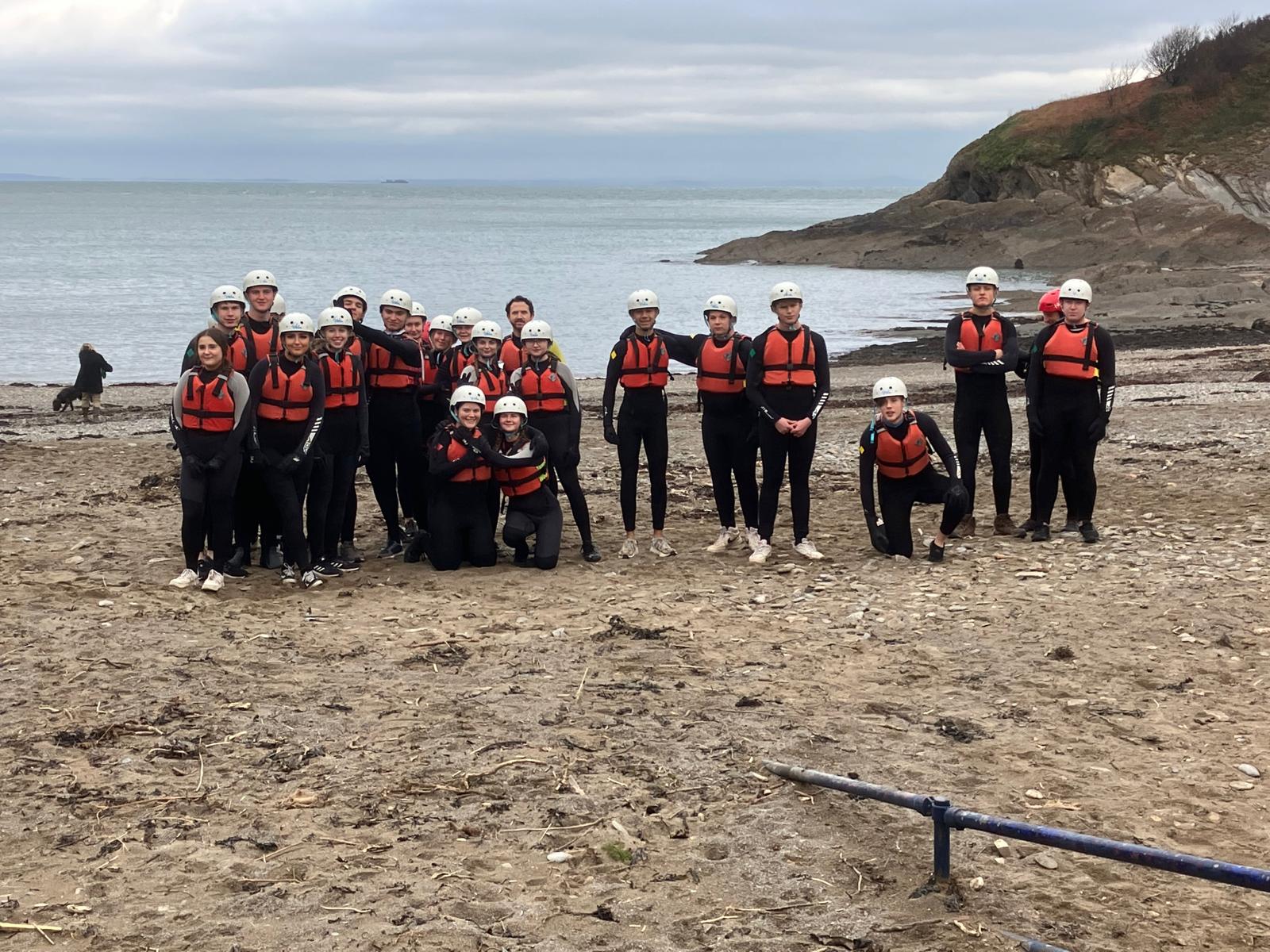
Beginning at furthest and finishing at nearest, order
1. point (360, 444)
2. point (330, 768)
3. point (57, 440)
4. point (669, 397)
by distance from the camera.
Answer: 1. point (669, 397)
2. point (57, 440)
3. point (360, 444)
4. point (330, 768)

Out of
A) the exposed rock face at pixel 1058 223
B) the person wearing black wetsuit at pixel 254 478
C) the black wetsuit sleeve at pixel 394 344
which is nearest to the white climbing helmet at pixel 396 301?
the black wetsuit sleeve at pixel 394 344

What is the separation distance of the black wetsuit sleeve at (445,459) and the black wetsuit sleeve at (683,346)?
1811 millimetres

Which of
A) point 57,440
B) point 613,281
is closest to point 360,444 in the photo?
point 57,440

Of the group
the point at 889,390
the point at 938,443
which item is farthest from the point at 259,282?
the point at 938,443

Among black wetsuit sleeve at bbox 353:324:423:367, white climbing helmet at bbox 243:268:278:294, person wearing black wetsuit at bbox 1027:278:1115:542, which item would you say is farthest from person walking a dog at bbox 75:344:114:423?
person wearing black wetsuit at bbox 1027:278:1115:542

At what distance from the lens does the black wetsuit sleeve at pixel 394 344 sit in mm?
10875

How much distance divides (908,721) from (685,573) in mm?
3468

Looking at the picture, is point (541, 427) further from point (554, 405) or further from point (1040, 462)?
point (1040, 462)

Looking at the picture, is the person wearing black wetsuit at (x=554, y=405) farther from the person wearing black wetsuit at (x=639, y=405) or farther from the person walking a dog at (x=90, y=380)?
the person walking a dog at (x=90, y=380)

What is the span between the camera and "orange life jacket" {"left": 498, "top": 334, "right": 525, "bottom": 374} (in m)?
11.4

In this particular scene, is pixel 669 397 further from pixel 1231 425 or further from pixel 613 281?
pixel 613 281

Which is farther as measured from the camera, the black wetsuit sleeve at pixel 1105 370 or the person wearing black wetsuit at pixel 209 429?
the black wetsuit sleeve at pixel 1105 370

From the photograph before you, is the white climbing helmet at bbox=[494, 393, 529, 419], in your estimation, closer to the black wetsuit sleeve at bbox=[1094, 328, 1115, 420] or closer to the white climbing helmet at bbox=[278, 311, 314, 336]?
the white climbing helmet at bbox=[278, 311, 314, 336]

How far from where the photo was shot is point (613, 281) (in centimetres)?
6519
